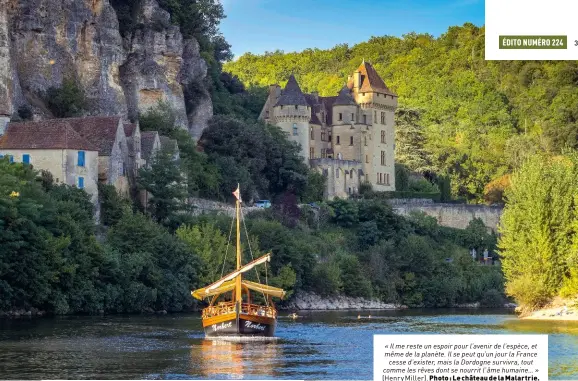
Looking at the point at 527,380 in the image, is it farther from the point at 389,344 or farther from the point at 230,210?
the point at 230,210

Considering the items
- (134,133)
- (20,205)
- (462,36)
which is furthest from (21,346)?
(462,36)

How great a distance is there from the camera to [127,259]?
73.9 m

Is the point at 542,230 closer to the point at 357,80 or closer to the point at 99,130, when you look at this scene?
the point at 99,130

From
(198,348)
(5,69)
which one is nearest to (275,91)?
(5,69)

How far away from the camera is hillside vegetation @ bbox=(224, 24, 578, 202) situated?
135m

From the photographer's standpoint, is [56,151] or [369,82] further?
[369,82]

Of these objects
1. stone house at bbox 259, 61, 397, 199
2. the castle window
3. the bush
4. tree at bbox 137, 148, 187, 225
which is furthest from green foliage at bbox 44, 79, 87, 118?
the bush

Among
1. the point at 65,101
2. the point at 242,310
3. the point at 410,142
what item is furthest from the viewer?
the point at 410,142

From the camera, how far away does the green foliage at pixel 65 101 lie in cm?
8806

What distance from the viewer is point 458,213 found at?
387ft

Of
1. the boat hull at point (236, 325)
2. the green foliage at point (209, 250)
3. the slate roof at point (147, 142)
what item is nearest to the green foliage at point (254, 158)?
the slate roof at point (147, 142)

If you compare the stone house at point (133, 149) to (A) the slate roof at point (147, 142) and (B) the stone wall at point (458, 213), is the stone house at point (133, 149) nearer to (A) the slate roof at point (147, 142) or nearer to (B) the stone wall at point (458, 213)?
(A) the slate roof at point (147, 142)

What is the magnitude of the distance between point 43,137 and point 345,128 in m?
47.7

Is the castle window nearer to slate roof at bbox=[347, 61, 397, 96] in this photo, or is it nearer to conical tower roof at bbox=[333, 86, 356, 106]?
conical tower roof at bbox=[333, 86, 356, 106]
